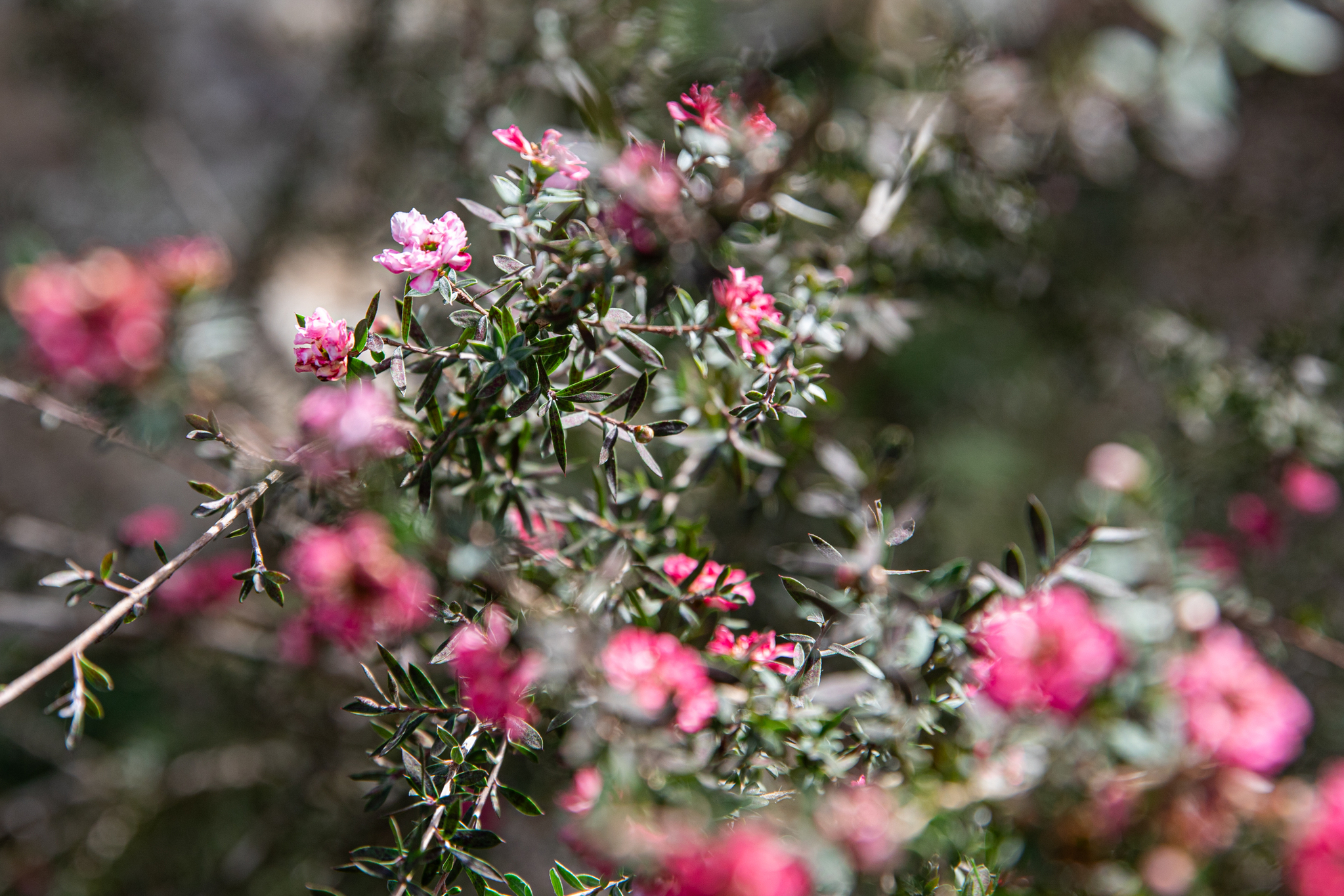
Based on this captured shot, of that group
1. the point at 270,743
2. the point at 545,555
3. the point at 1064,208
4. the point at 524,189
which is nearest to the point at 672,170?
the point at 524,189

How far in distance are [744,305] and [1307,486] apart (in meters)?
0.76

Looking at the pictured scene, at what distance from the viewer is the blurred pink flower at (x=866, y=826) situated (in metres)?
0.40

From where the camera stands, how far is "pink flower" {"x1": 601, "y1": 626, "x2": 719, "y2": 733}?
0.40 m

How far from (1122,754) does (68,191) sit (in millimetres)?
1910

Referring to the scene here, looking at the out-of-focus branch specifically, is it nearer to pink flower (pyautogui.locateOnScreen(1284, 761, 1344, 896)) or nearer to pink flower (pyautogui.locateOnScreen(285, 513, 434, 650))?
pink flower (pyautogui.locateOnScreen(285, 513, 434, 650))

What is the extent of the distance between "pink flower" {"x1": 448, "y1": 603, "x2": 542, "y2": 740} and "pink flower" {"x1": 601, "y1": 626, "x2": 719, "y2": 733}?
0.05 metres

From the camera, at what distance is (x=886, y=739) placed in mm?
475

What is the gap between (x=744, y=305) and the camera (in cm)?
45

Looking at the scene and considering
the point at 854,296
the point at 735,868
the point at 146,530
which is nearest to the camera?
the point at 735,868

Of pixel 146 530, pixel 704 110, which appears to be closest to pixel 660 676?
pixel 704 110

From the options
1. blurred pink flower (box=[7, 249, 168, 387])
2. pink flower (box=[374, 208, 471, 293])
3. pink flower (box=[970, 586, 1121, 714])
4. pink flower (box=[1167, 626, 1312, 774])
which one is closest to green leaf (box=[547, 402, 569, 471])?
pink flower (box=[374, 208, 471, 293])

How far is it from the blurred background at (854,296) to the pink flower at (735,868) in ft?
0.93

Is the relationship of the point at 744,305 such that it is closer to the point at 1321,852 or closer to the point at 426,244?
the point at 426,244

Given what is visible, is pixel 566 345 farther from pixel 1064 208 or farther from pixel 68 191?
pixel 68 191
